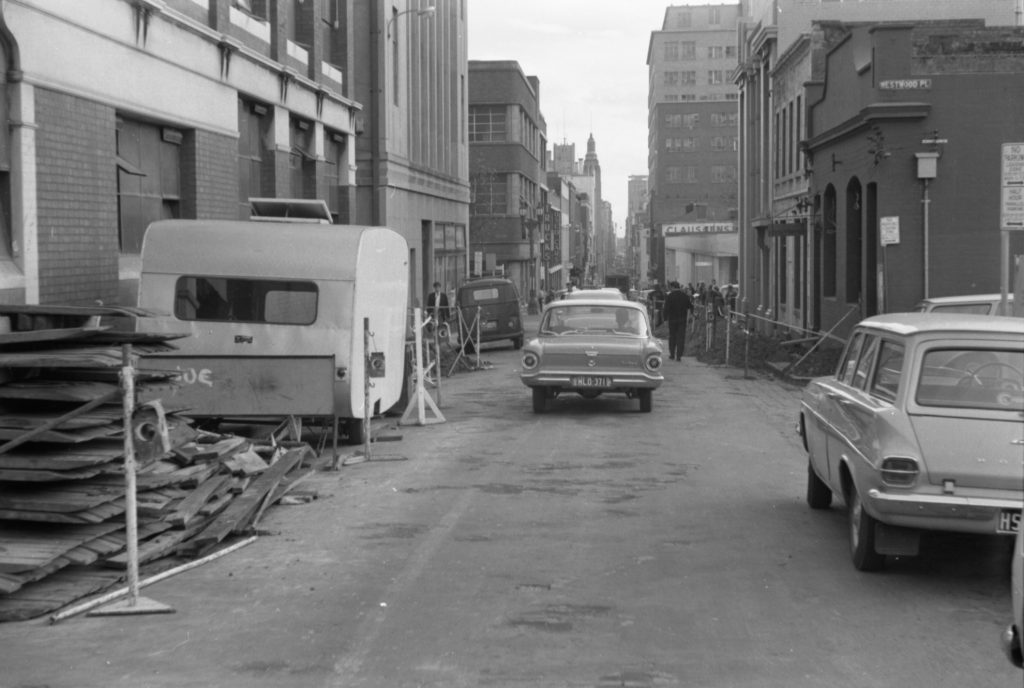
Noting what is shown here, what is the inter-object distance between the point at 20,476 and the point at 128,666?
2.06 m

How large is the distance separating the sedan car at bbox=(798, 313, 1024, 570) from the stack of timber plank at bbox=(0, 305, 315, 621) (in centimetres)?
445

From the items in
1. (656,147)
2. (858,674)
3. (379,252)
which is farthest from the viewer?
(656,147)

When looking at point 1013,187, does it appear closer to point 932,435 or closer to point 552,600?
point 932,435

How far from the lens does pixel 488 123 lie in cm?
7519

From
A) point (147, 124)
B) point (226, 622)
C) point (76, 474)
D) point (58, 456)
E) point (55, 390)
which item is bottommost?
point (226, 622)

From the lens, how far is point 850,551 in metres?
9.05

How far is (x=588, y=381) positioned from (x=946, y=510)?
10329mm

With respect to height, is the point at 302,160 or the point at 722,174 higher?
the point at 722,174

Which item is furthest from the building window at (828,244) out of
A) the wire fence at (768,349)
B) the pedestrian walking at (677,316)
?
the pedestrian walking at (677,316)

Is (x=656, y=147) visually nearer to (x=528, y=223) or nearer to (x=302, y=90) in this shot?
(x=528, y=223)

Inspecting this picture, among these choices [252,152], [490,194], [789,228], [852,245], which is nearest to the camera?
[252,152]

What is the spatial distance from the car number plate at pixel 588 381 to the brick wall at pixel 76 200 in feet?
20.5

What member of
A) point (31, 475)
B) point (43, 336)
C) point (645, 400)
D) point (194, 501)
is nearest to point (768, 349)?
point (645, 400)

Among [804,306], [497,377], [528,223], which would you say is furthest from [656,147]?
[497,377]
